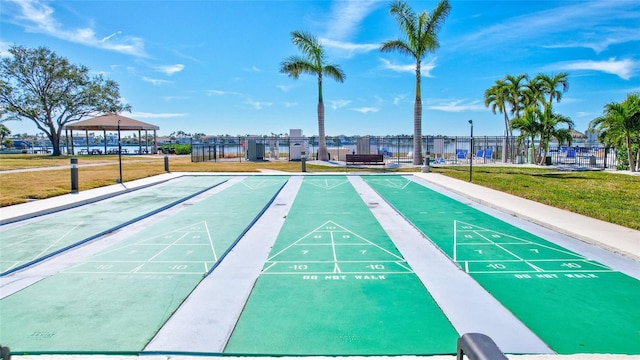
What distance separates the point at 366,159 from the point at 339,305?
69.0 ft

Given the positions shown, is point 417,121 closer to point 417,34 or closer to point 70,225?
point 417,34

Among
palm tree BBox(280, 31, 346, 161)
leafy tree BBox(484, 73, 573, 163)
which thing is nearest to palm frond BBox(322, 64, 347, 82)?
palm tree BBox(280, 31, 346, 161)

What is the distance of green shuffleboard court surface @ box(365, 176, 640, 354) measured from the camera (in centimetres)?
383

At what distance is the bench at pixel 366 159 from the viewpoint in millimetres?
24953

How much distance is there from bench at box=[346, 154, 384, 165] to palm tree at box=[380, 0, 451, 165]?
139 inches

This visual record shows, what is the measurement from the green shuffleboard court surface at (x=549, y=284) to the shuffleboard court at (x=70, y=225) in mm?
7212

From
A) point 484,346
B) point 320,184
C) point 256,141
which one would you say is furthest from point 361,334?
point 256,141

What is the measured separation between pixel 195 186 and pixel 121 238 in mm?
8392

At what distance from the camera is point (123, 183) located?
1605 centimetres

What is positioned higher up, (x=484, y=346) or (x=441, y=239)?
(x=484, y=346)

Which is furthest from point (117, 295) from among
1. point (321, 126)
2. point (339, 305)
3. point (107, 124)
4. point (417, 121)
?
point (107, 124)

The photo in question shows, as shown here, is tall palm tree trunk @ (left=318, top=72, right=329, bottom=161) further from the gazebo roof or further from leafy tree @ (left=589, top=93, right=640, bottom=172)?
the gazebo roof

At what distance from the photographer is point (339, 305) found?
4.54 metres

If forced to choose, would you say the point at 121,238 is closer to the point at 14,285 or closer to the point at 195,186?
the point at 14,285
